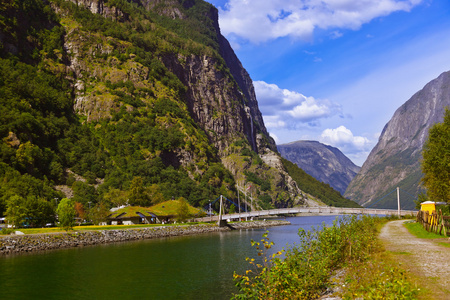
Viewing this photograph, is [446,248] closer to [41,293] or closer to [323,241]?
[323,241]

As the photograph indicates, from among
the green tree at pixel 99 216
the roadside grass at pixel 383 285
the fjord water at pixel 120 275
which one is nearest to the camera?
the roadside grass at pixel 383 285

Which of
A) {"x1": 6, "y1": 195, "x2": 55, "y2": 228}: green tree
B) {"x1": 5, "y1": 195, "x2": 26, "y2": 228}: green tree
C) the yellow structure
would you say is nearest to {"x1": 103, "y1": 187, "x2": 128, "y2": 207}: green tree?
{"x1": 6, "y1": 195, "x2": 55, "y2": 228}: green tree

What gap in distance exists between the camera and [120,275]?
42656 mm

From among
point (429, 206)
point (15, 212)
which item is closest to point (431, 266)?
point (429, 206)

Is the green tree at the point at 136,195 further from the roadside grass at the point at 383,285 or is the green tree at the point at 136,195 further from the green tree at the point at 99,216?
the roadside grass at the point at 383,285

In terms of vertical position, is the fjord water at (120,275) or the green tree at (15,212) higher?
the green tree at (15,212)

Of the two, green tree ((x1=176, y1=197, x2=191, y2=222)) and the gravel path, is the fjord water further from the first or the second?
green tree ((x1=176, y1=197, x2=191, y2=222))

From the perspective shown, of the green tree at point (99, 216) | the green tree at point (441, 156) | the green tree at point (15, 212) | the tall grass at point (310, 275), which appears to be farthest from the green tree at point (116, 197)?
the tall grass at point (310, 275)

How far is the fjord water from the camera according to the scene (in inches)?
1326

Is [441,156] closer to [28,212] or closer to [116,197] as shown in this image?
[28,212]

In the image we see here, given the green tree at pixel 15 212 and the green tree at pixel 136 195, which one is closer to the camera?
the green tree at pixel 15 212

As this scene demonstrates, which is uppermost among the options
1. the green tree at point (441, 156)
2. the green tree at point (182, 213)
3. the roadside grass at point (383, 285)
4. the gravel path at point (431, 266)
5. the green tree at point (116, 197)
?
the green tree at point (441, 156)

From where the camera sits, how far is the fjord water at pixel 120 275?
33.7 metres

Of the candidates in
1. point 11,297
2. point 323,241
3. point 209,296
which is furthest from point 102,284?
point 323,241
